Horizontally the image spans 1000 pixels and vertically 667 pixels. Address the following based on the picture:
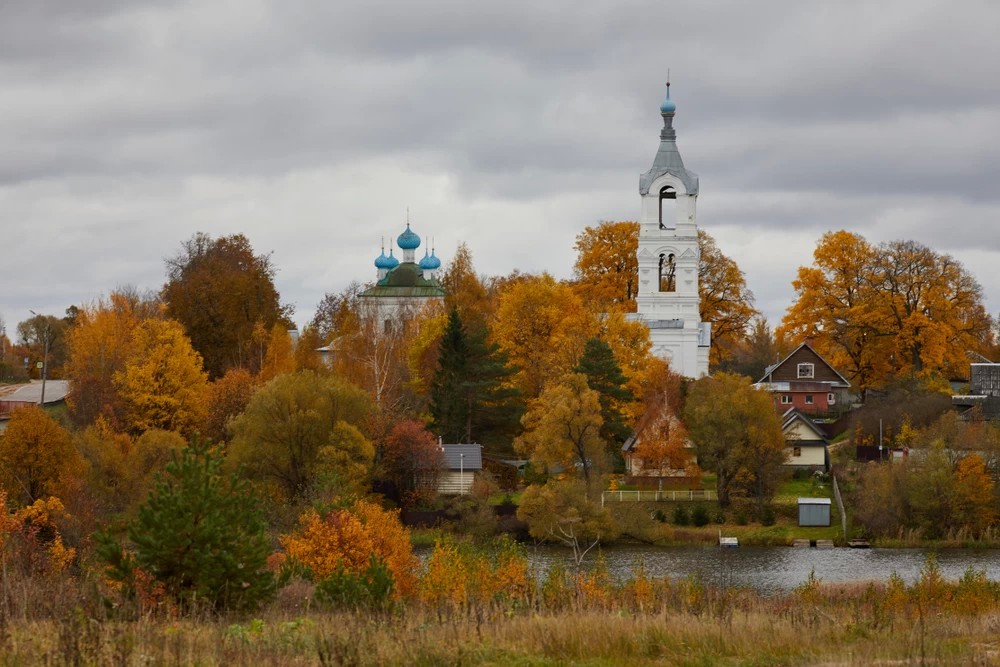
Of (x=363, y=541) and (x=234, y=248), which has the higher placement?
(x=234, y=248)

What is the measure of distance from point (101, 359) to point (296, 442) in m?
13.1

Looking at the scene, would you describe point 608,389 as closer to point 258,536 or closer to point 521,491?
point 521,491

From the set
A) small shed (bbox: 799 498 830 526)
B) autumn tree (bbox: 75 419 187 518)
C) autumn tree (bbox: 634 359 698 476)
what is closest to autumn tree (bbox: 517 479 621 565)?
autumn tree (bbox: 634 359 698 476)

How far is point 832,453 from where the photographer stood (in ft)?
157

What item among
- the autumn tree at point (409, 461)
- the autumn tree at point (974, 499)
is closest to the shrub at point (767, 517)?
the autumn tree at point (974, 499)

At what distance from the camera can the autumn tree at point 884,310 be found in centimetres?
5322

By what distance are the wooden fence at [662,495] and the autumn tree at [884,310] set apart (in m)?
13.3

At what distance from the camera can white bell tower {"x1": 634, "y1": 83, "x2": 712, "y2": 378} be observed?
58562 millimetres

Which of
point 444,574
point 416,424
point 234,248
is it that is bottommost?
point 444,574

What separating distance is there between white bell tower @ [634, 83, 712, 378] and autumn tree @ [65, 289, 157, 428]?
19773 millimetres

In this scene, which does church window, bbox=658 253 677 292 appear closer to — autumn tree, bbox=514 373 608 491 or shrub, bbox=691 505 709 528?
autumn tree, bbox=514 373 608 491

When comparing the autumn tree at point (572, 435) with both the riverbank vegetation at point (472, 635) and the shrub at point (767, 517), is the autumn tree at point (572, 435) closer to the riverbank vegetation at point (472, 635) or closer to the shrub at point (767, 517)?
the shrub at point (767, 517)

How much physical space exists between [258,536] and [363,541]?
779 cm

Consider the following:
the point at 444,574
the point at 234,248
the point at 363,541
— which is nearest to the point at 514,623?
the point at 444,574
